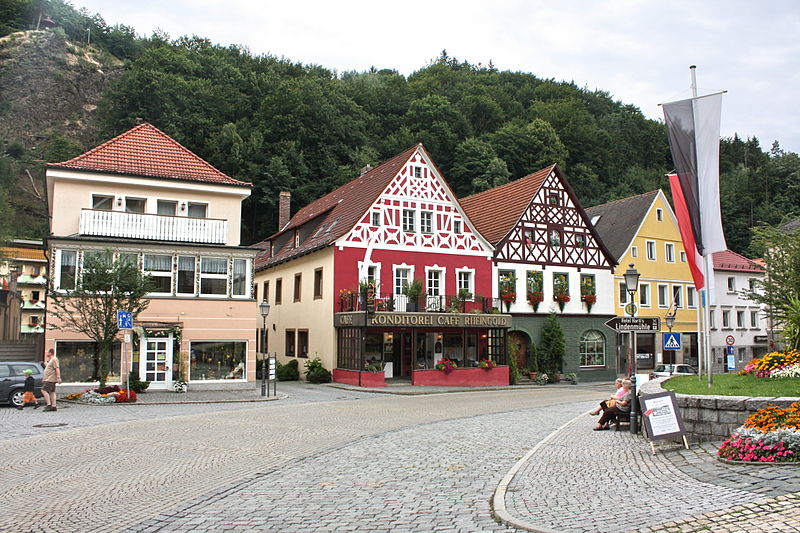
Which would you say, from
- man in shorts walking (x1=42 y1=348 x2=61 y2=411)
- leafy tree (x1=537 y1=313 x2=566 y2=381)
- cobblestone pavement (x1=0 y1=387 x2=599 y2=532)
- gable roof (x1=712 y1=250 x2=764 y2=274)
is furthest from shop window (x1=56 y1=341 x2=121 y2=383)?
gable roof (x1=712 y1=250 x2=764 y2=274)

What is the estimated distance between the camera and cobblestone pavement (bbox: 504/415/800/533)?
707cm

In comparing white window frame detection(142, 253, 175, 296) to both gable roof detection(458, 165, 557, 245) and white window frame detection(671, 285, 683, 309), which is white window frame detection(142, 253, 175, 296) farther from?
white window frame detection(671, 285, 683, 309)

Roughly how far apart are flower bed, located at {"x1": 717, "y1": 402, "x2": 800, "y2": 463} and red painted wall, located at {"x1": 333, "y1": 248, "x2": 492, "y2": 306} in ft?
81.1

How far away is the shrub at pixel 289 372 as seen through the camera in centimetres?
3691

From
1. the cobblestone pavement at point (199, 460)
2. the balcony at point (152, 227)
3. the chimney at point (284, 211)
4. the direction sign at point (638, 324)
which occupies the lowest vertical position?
the cobblestone pavement at point (199, 460)

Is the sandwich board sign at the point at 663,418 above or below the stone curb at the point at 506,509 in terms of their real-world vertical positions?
above

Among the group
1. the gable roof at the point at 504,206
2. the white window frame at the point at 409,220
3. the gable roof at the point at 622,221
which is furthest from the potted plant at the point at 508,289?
the gable roof at the point at 622,221

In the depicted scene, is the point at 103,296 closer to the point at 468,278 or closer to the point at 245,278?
the point at 245,278

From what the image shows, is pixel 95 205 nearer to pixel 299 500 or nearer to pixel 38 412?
pixel 38 412

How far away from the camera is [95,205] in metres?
28.8

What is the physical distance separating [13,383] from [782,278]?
20454mm

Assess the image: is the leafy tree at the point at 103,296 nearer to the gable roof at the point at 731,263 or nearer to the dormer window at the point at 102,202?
the dormer window at the point at 102,202

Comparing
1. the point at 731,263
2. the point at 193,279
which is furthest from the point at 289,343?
the point at 731,263

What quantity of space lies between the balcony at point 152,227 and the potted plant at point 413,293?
28.8 ft
